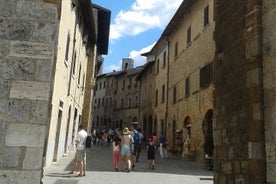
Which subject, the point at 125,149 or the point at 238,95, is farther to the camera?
the point at 125,149

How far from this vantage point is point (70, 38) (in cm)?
1559

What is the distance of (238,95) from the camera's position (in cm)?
607

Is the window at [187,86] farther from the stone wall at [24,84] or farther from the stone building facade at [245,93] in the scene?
the stone wall at [24,84]

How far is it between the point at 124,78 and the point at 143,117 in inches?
488

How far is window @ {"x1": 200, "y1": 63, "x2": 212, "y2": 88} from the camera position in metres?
17.9

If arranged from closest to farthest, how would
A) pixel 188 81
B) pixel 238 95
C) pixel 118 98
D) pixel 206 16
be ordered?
pixel 238 95 < pixel 206 16 < pixel 188 81 < pixel 118 98

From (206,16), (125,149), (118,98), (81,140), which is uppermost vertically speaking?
(118,98)

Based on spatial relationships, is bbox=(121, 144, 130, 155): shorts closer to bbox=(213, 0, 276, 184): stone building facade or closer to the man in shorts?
the man in shorts

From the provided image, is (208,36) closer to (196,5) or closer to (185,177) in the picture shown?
(196,5)

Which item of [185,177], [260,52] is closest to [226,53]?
[260,52]

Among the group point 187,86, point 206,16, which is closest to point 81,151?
point 206,16

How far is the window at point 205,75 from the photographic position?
17891 millimetres

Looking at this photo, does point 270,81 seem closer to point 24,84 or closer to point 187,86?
point 24,84

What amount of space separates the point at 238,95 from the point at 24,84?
3.33m
